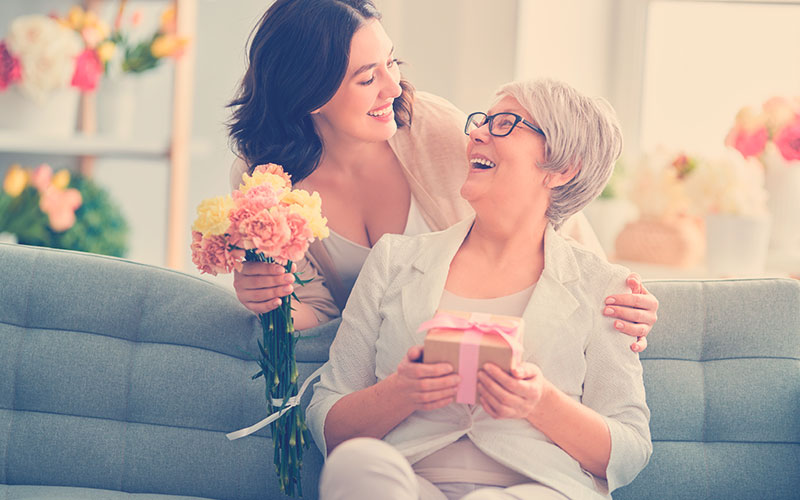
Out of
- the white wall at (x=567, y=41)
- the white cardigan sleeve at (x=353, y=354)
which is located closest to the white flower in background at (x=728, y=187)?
the white wall at (x=567, y=41)

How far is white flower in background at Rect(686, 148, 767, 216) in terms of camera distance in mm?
2850

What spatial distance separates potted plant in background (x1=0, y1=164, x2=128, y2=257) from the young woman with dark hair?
3.93ft

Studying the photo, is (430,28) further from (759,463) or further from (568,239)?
(759,463)

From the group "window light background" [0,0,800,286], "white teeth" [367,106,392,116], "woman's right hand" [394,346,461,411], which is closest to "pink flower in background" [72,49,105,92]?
"window light background" [0,0,800,286]

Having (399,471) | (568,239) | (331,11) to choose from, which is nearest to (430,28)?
(331,11)

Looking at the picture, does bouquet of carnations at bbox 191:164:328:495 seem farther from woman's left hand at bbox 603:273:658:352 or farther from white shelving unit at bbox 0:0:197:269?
white shelving unit at bbox 0:0:197:269

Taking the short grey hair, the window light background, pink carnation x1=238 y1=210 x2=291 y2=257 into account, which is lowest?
pink carnation x1=238 y1=210 x2=291 y2=257

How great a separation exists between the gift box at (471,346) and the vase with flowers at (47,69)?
7.06 feet

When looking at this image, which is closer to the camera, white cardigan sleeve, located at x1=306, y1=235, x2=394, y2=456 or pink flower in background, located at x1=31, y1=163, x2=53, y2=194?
white cardigan sleeve, located at x1=306, y1=235, x2=394, y2=456

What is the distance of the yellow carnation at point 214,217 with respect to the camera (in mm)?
1568

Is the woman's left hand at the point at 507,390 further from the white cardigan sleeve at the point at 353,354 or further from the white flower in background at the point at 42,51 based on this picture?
the white flower in background at the point at 42,51

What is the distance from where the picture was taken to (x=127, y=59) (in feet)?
10.7

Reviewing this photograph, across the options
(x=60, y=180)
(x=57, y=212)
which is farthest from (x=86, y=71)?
(x=57, y=212)

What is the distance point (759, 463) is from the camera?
189 centimetres
